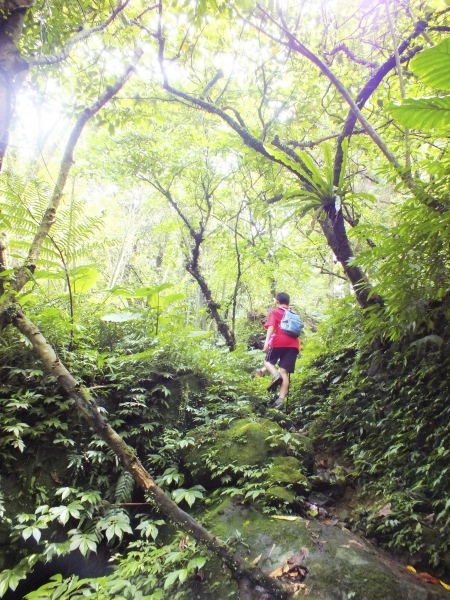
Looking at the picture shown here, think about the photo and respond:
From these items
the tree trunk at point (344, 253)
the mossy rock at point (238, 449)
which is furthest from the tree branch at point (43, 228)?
the tree trunk at point (344, 253)

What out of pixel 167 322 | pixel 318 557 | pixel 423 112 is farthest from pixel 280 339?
pixel 423 112

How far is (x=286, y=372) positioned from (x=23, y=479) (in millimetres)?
3786

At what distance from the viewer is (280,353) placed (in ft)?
17.6

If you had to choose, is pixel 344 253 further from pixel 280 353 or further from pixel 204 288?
pixel 204 288

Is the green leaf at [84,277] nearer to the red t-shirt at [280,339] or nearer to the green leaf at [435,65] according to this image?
the red t-shirt at [280,339]

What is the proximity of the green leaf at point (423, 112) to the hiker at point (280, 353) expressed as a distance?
3.86 metres

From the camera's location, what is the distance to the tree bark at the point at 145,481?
1.80 metres

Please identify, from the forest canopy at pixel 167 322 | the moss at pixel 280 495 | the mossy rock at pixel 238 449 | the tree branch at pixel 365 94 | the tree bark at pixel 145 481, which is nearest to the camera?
the tree bark at pixel 145 481

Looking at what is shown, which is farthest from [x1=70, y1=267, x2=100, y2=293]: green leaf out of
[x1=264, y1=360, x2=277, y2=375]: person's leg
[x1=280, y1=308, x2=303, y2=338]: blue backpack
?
[x1=264, y1=360, x2=277, y2=375]: person's leg

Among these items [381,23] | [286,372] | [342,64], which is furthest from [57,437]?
[381,23]

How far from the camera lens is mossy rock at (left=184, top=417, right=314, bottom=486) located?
3062mm

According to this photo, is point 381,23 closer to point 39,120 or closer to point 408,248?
point 408,248

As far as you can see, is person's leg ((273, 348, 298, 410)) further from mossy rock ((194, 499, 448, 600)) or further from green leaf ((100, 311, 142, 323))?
green leaf ((100, 311, 142, 323))

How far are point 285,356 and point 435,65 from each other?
4352mm
